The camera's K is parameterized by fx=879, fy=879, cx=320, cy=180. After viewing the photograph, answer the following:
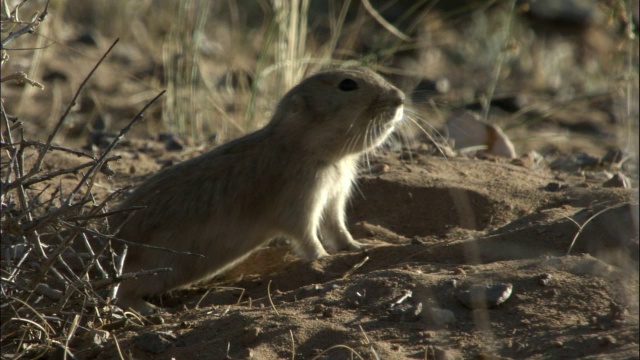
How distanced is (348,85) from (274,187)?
0.75 m

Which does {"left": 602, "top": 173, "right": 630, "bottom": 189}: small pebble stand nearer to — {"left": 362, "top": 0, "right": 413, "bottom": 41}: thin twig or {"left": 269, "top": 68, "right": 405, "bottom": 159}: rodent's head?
{"left": 269, "top": 68, "right": 405, "bottom": 159}: rodent's head

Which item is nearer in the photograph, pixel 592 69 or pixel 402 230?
pixel 402 230

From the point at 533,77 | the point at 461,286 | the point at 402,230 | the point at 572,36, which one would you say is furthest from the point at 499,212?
the point at 572,36

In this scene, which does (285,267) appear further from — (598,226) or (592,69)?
(592,69)

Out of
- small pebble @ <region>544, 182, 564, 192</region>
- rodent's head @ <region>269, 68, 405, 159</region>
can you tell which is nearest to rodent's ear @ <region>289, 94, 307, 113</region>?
rodent's head @ <region>269, 68, 405, 159</region>

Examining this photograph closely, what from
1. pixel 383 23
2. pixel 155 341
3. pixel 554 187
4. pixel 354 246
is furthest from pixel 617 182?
pixel 155 341

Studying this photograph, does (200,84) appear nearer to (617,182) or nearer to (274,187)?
(274,187)

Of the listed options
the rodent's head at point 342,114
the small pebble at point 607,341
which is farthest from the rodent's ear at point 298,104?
the small pebble at point 607,341

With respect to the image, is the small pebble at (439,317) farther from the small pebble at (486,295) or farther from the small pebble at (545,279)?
the small pebble at (545,279)

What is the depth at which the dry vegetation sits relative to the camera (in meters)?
3.88

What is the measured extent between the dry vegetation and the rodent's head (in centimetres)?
41

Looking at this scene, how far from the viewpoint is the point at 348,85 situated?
5.23m

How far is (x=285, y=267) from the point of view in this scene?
518 centimetres

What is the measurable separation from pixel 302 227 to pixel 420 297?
1429 mm
